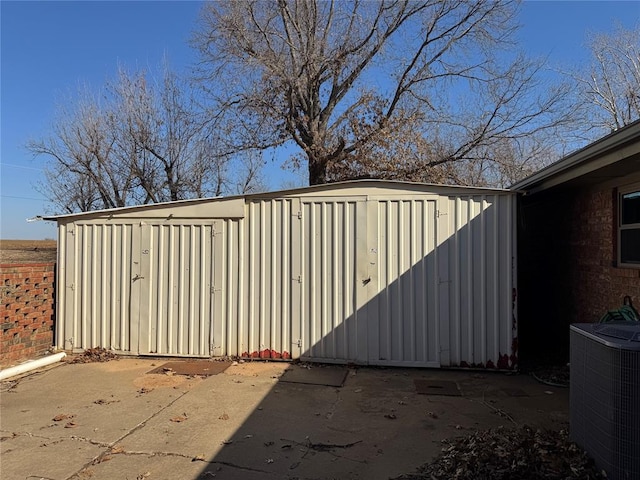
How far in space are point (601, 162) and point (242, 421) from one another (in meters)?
4.79

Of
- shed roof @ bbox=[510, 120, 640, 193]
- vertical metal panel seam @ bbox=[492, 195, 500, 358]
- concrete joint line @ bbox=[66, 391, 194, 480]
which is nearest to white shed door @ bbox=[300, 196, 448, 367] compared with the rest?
vertical metal panel seam @ bbox=[492, 195, 500, 358]

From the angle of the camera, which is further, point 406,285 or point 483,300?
point 406,285

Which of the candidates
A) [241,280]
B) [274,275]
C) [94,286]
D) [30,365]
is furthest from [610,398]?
[94,286]

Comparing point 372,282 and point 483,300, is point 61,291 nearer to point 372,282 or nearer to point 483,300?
point 372,282

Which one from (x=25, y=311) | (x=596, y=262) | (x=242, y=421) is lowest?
(x=242, y=421)

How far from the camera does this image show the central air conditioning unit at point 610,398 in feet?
9.11

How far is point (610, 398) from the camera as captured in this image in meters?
2.89

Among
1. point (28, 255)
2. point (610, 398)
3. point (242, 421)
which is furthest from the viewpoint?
point (28, 255)

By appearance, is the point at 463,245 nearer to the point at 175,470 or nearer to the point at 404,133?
the point at 175,470

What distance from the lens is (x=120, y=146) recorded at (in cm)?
1578

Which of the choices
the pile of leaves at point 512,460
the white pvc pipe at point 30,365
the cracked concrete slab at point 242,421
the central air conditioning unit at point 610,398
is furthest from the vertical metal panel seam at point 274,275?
the central air conditioning unit at point 610,398

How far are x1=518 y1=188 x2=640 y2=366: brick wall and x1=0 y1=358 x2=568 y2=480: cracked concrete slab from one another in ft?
5.35

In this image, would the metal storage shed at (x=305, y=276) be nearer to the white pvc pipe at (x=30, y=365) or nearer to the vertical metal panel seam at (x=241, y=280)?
the vertical metal panel seam at (x=241, y=280)

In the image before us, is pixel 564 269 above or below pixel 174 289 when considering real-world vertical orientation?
above
